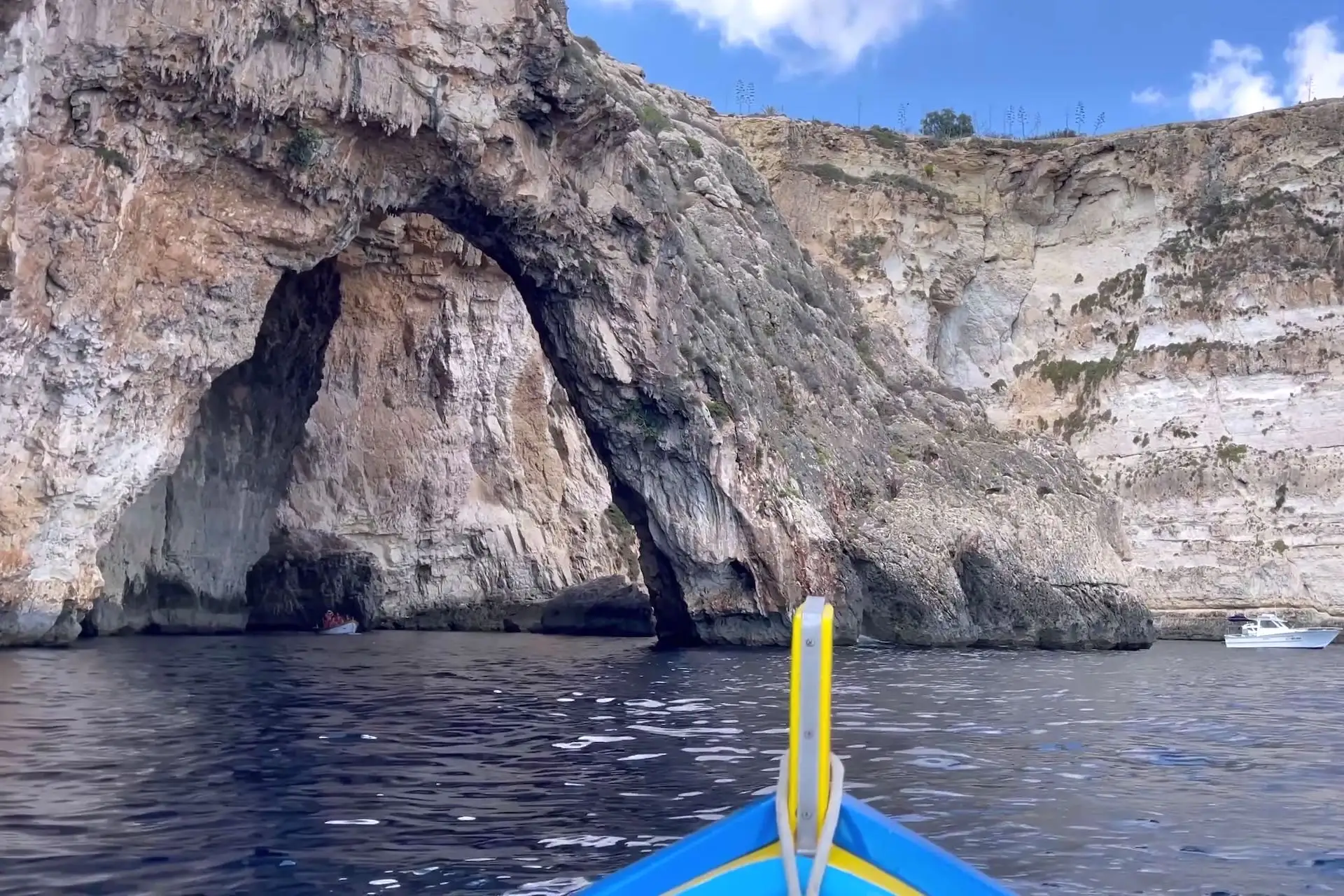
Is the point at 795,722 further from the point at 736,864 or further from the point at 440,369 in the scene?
the point at 440,369

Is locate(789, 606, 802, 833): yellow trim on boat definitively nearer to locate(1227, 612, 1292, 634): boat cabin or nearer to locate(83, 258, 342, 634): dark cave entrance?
locate(83, 258, 342, 634): dark cave entrance

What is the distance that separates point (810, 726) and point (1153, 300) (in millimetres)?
51982

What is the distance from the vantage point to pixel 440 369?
36.4 metres

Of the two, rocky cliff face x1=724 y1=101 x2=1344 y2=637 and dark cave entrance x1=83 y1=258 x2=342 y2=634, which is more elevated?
rocky cliff face x1=724 y1=101 x2=1344 y2=637

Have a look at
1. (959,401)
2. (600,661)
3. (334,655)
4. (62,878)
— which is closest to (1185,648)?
(959,401)

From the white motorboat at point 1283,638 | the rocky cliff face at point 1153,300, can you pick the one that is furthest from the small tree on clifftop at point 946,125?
the white motorboat at point 1283,638

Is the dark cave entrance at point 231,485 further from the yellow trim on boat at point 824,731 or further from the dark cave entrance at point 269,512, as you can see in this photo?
the yellow trim on boat at point 824,731

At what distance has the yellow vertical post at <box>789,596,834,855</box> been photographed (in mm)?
3178

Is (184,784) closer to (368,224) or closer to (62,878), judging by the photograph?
(62,878)

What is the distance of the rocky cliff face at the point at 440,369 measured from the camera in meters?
20.0

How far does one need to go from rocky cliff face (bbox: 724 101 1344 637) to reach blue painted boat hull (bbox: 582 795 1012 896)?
148 feet

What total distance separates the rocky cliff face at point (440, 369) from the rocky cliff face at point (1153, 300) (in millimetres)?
13449

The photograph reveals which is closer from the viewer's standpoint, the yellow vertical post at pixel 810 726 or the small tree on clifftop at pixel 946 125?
the yellow vertical post at pixel 810 726

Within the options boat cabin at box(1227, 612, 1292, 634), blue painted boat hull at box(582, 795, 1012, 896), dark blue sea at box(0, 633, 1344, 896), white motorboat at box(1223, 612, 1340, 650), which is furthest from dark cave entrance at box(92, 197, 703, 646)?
blue painted boat hull at box(582, 795, 1012, 896)
